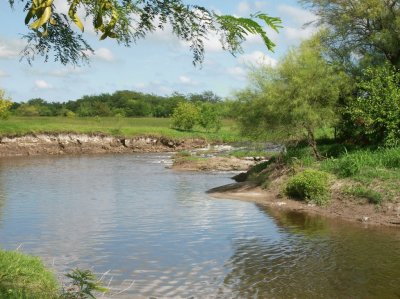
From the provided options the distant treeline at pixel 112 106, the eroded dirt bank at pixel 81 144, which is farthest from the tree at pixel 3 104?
the distant treeline at pixel 112 106

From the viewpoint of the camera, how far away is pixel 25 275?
29.4 feet

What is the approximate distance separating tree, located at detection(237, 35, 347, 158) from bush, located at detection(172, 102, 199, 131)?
5030 cm

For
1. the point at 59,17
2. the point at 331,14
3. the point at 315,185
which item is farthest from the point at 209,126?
the point at 59,17

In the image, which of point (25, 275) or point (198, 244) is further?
point (198, 244)

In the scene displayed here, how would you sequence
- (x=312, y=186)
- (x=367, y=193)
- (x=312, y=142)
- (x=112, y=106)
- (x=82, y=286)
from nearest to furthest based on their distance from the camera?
(x=82, y=286) < (x=367, y=193) < (x=312, y=186) < (x=312, y=142) < (x=112, y=106)

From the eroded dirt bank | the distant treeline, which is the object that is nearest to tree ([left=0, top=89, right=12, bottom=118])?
the eroded dirt bank

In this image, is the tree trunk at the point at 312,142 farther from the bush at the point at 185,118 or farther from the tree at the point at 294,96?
the bush at the point at 185,118

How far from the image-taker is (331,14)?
29.3 meters

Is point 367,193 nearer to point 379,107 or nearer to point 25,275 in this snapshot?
point 379,107

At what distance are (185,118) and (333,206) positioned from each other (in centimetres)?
5778

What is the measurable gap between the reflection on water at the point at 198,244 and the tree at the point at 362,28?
1202 cm

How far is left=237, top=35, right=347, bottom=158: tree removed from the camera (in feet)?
80.6

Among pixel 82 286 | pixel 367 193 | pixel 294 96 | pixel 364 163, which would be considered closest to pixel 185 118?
pixel 294 96

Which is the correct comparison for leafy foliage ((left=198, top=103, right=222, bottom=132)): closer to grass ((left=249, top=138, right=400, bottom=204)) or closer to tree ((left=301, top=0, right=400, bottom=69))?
tree ((left=301, top=0, right=400, bottom=69))
